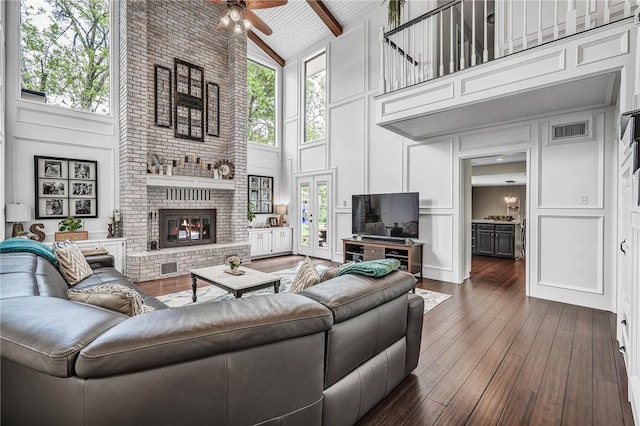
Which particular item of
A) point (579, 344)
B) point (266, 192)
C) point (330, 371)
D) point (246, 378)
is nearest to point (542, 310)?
point (579, 344)

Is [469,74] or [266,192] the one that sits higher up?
[469,74]

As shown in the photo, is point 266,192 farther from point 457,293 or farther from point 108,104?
point 457,293

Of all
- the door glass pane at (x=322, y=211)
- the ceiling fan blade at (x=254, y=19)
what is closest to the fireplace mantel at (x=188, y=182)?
the door glass pane at (x=322, y=211)

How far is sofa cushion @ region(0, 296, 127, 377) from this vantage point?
3.09 feet

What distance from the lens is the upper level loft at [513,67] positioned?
2.85m

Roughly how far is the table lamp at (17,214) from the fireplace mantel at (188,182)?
1637mm

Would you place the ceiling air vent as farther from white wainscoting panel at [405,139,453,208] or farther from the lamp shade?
the lamp shade

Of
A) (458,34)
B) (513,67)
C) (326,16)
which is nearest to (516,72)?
(513,67)

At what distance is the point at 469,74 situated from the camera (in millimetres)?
3568

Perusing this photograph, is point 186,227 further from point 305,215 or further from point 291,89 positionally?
point 291,89

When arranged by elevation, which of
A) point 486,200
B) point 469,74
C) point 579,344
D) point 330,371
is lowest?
point 579,344

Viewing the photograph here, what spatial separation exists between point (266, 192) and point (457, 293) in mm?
5212

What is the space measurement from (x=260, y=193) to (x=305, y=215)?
4.27 feet

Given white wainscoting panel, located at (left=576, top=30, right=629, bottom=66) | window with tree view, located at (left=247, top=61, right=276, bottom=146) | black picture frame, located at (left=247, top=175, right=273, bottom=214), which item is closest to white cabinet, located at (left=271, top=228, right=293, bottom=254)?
black picture frame, located at (left=247, top=175, right=273, bottom=214)
